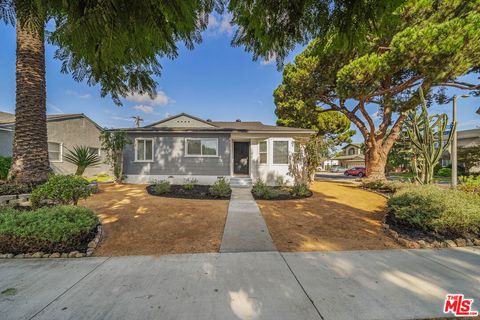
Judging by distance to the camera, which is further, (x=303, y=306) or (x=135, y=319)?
(x=303, y=306)

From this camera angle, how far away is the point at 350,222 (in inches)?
208

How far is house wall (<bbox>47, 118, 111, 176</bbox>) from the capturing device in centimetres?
1342

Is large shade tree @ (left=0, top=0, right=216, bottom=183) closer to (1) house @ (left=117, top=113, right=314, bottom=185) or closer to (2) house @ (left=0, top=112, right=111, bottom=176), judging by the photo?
(1) house @ (left=117, top=113, right=314, bottom=185)

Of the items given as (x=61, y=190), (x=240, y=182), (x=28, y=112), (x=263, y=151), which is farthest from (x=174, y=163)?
(x=61, y=190)

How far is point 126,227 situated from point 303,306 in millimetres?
4346

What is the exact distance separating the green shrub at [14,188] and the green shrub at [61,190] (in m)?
1.64

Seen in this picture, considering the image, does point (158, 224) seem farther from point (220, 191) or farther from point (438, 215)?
point (438, 215)

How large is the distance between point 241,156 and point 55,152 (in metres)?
13.3

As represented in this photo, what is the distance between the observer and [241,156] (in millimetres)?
12203

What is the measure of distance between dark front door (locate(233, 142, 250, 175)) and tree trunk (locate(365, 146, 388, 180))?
8.52m

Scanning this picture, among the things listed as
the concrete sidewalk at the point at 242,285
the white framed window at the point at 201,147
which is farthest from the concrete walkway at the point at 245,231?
the white framed window at the point at 201,147

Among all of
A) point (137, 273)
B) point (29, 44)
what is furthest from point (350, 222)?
point (29, 44)

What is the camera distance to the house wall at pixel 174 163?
10.9 m

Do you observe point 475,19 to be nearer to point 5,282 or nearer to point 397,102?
point 397,102
